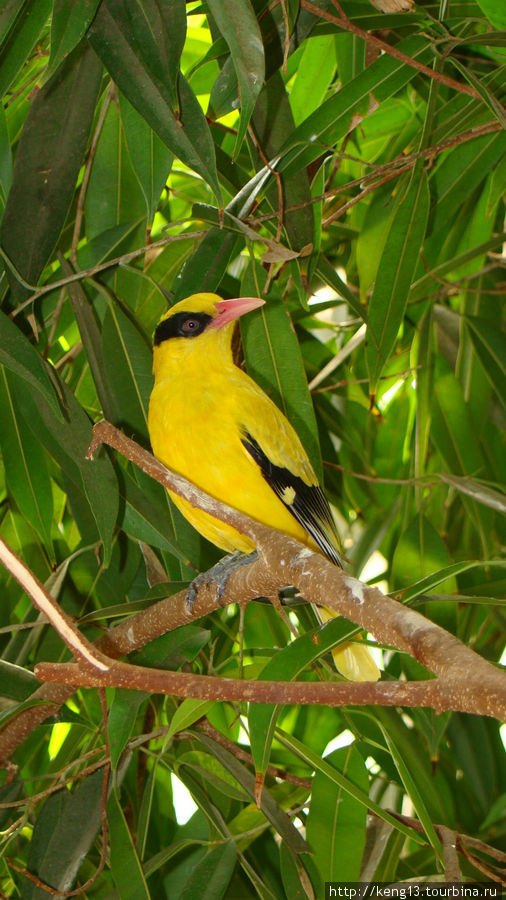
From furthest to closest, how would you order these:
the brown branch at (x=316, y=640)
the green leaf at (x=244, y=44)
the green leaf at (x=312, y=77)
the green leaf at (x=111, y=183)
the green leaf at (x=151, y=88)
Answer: the green leaf at (x=312, y=77) → the green leaf at (x=111, y=183) → the green leaf at (x=151, y=88) → the green leaf at (x=244, y=44) → the brown branch at (x=316, y=640)

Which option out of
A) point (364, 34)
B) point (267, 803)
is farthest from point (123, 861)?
point (364, 34)

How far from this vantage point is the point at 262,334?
2148 mm

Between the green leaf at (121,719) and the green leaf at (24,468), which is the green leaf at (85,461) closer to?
the green leaf at (24,468)

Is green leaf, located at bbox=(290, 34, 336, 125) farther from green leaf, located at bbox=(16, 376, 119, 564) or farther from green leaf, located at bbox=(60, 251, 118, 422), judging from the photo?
green leaf, located at bbox=(16, 376, 119, 564)

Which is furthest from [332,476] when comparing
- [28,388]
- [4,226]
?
[4,226]

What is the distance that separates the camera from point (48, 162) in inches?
72.3

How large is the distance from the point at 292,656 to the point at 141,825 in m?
0.72

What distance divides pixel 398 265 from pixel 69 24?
89 centimetres

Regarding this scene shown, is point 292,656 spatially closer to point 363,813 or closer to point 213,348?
point 363,813

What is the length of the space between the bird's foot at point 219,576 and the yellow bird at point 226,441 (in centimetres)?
5

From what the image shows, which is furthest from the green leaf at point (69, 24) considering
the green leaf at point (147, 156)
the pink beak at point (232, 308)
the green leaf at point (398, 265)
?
the green leaf at point (398, 265)

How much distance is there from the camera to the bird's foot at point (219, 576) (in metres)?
1.80

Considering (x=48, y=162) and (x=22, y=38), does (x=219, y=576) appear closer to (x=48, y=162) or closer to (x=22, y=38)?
(x=48, y=162)

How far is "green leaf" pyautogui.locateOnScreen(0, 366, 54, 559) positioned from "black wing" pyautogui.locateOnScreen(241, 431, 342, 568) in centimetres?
48
